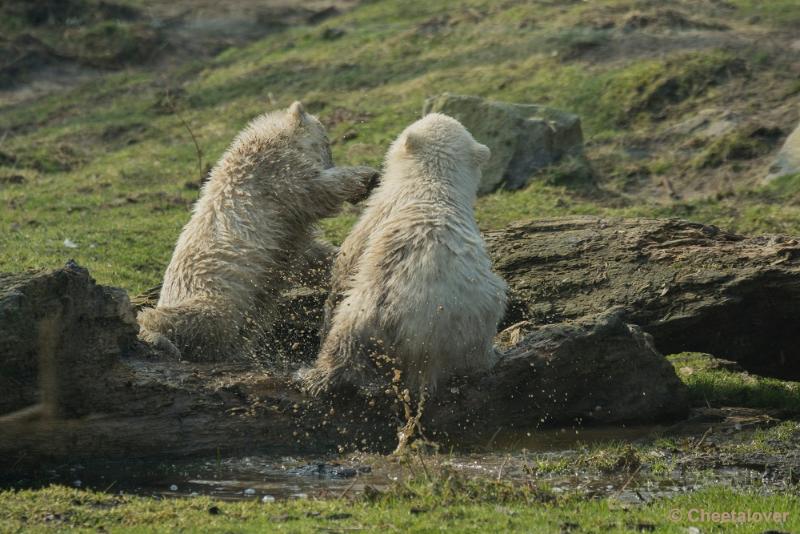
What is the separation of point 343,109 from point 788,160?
7.91m

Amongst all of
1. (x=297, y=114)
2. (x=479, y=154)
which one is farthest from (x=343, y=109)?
(x=479, y=154)

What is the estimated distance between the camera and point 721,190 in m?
16.0

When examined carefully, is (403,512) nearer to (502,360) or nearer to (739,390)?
(502,360)

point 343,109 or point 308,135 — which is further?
point 343,109

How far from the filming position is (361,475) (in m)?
8.10

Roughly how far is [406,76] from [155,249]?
9516mm

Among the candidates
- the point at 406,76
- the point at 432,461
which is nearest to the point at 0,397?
the point at 432,461

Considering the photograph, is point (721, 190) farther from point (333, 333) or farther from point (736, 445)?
point (333, 333)

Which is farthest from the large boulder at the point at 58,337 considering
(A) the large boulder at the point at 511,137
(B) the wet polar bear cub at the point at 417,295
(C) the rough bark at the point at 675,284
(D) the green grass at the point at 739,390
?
(A) the large boulder at the point at 511,137

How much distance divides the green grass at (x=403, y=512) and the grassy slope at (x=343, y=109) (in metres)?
6.50

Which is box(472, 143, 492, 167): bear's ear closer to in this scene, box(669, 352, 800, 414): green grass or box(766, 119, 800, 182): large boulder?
box(669, 352, 800, 414): green grass

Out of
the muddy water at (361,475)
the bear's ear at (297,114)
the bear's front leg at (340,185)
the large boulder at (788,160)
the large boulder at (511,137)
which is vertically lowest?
the muddy water at (361,475)

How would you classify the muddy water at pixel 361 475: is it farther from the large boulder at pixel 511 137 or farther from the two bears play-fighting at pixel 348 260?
the large boulder at pixel 511 137

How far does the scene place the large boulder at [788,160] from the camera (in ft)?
52.4
